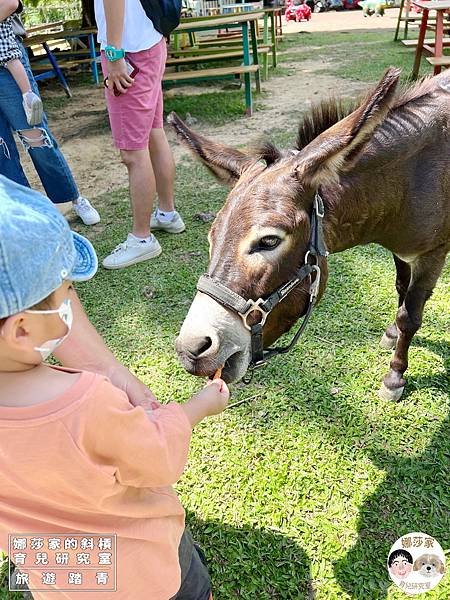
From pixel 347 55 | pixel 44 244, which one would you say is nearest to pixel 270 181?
pixel 44 244

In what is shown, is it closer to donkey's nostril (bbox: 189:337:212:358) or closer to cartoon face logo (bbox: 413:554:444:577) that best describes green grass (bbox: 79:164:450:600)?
cartoon face logo (bbox: 413:554:444:577)

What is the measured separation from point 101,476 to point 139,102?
336 cm

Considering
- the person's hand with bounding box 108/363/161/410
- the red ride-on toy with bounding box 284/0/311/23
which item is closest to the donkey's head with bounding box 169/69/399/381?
the person's hand with bounding box 108/363/161/410

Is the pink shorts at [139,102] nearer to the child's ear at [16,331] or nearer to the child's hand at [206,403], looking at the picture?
the child's hand at [206,403]

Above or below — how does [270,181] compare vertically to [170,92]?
above

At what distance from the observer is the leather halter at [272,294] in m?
1.96

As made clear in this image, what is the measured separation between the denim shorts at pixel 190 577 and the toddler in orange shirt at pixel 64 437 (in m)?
0.25

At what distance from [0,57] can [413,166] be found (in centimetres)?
339

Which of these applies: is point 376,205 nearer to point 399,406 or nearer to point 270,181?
point 270,181

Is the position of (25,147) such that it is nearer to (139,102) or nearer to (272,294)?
(139,102)

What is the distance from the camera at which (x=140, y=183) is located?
4234 millimetres

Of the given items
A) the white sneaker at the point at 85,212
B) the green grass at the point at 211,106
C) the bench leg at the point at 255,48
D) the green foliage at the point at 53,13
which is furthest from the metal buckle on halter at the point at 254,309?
the green foliage at the point at 53,13

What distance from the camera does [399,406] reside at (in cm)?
302

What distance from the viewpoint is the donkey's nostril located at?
6.34 feet
